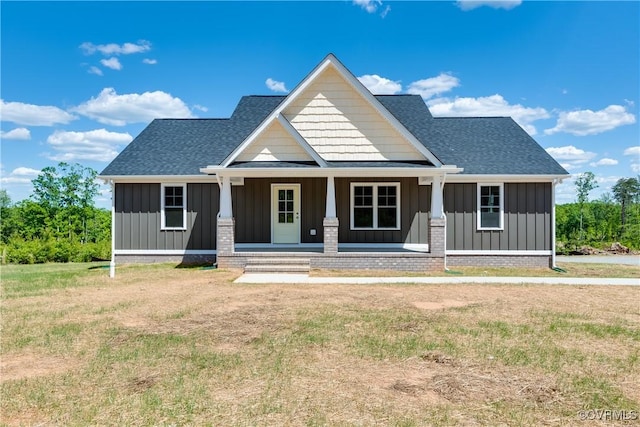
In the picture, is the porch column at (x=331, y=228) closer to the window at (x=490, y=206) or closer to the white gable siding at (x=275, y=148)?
the white gable siding at (x=275, y=148)

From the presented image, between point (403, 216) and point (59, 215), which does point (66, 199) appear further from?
point (403, 216)

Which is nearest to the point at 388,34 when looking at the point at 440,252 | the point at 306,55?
the point at 306,55

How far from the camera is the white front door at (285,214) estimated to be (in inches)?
591

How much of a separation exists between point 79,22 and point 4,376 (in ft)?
72.1

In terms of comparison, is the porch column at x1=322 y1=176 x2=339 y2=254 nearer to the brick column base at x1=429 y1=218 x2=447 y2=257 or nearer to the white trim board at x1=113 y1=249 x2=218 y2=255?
the brick column base at x1=429 y1=218 x2=447 y2=257

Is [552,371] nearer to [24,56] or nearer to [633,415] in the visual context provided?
[633,415]

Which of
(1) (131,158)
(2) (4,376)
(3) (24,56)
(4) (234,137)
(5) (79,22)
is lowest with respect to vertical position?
(2) (4,376)

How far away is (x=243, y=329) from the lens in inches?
237

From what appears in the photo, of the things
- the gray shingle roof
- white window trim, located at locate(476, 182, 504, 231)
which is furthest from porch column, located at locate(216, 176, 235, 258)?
white window trim, located at locate(476, 182, 504, 231)

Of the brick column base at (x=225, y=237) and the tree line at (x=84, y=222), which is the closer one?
the brick column base at (x=225, y=237)

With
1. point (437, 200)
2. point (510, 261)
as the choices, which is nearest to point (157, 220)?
point (437, 200)

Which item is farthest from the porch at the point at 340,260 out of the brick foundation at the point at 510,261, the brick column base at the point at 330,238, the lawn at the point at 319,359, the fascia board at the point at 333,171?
the lawn at the point at 319,359

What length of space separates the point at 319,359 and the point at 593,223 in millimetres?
26241

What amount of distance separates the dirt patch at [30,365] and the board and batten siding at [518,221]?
12489 millimetres
